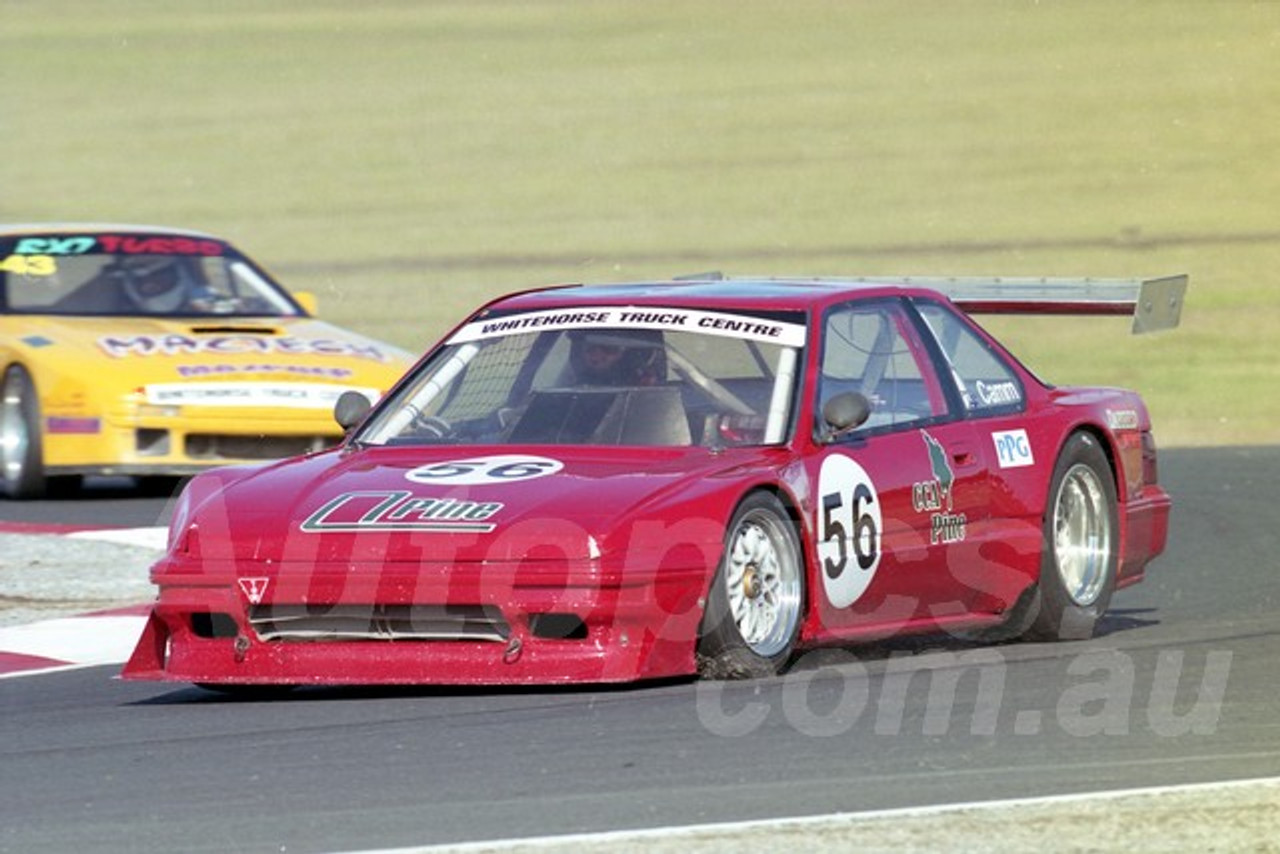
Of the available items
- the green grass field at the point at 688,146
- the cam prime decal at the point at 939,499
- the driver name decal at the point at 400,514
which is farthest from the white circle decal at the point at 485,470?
the green grass field at the point at 688,146

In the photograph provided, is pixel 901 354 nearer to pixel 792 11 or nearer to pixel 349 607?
pixel 349 607

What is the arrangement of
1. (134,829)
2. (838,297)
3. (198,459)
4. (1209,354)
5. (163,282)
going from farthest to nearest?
(1209,354)
(163,282)
(198,459)
(838,297)
(134,829)

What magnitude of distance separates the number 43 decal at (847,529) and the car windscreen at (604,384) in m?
0.21

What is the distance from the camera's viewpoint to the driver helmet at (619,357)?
8320mm

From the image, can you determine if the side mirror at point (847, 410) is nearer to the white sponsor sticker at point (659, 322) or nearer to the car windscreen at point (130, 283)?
the white sponsor sticker at point (659, 322)

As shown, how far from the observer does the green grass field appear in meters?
23.0

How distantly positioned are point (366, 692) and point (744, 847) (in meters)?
2.61

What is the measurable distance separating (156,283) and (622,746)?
8.74 meters

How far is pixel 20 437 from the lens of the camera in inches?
539

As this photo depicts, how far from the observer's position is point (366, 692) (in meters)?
7.68

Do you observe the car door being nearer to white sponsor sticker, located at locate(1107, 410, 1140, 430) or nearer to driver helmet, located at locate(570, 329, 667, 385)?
driver helmet, located at locate(570, 329, 667, 385)

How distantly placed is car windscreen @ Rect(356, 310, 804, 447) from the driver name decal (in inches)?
26.6

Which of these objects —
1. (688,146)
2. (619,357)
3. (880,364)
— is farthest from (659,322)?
(688,146)

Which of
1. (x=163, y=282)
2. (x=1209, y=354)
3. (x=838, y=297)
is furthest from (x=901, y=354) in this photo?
(x=1209, y=354)
